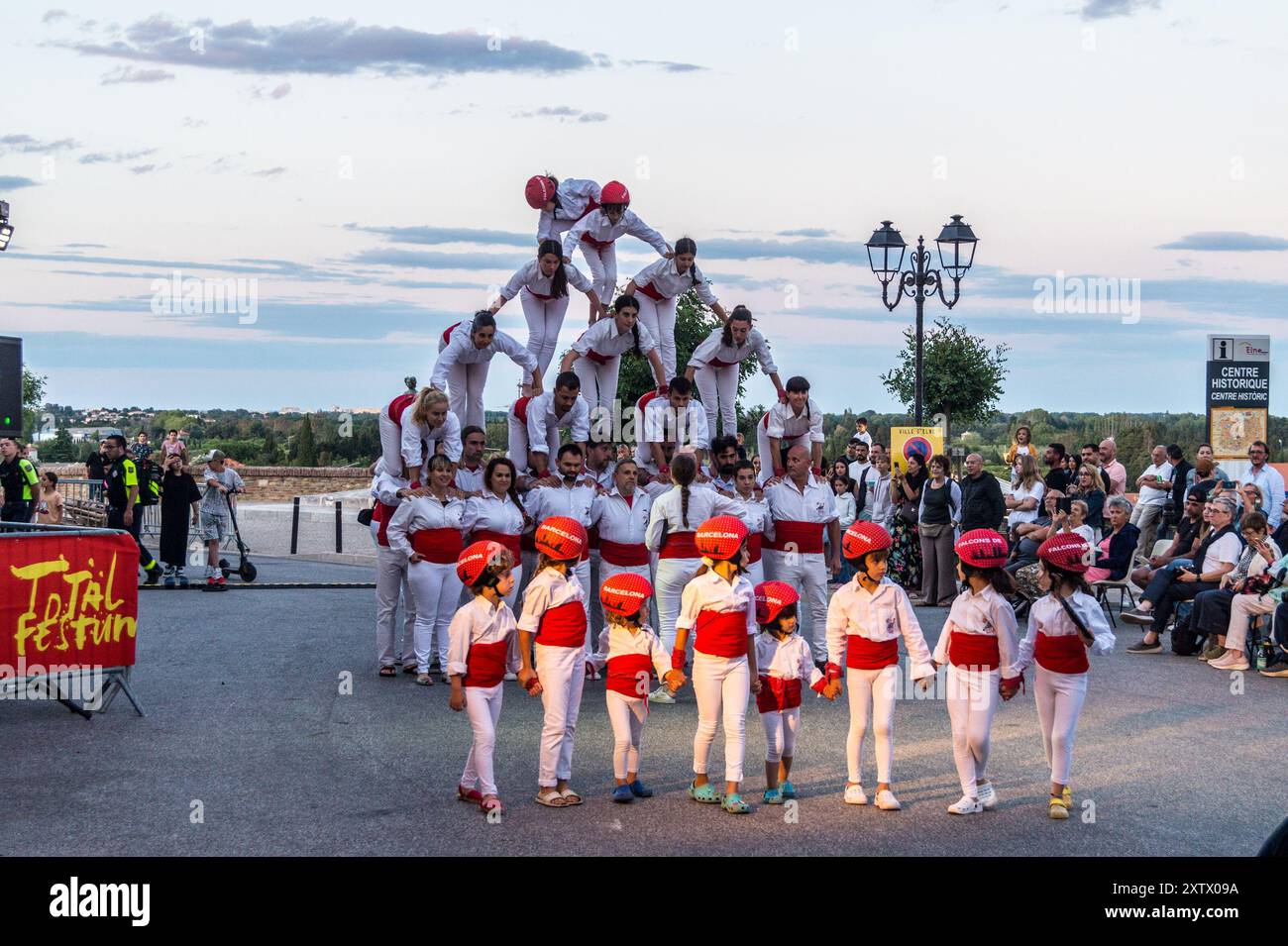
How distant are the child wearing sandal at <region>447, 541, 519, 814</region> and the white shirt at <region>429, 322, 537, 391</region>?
477 centimetres

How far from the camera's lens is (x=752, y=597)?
8594mm

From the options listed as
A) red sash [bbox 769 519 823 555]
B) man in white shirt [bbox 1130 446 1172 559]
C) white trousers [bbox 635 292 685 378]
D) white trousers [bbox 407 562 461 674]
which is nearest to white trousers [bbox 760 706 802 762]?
white trousers [bbox 407 562 461 674]

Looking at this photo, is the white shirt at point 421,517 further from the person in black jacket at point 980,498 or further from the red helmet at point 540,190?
the person in black jacket at point 980,498

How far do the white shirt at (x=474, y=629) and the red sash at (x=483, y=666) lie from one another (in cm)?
2

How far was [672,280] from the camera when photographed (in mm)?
14227

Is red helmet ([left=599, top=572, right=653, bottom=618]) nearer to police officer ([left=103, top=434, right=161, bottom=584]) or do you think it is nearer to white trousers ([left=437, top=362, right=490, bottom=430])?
white trousers ([left=437, top=362, right=490, bottom=430])

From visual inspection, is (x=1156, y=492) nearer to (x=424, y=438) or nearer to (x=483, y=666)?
(x=424, y=438)

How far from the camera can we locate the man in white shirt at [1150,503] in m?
19.1

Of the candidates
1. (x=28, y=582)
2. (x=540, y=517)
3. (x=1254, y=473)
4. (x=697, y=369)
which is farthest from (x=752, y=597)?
(x=1254, y=473)

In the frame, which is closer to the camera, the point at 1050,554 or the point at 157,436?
the point at 1050,554

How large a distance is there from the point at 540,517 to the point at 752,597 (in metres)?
3.97

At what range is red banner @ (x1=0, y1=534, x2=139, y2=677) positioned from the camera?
9.98 metres

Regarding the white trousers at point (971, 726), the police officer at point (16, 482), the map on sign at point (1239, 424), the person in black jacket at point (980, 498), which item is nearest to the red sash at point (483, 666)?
the white trousers at point (971, 726)
